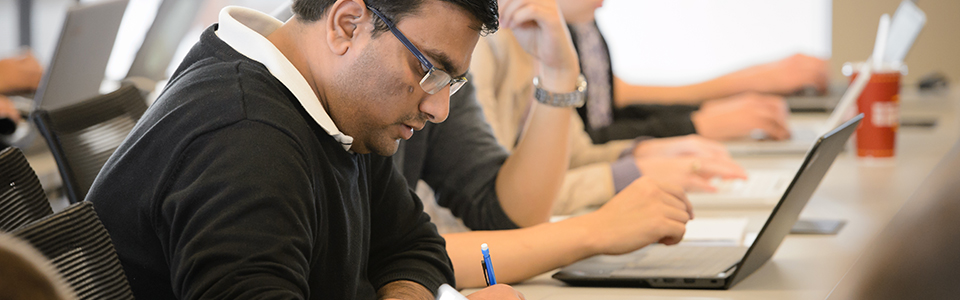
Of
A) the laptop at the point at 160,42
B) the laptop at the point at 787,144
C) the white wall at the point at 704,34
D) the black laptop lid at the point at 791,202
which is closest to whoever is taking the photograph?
the black laptop lid at the point at 791,202

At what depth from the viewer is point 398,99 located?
82 cm

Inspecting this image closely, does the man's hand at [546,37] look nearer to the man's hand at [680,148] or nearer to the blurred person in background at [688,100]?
the blurred person in background at [688,100]

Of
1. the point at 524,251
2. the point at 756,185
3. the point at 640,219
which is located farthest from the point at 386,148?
the point at 756,185

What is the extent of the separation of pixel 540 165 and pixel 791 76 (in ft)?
5.78

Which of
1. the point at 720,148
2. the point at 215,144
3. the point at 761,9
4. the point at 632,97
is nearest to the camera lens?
the point at 215,144

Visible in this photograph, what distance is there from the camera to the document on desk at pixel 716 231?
1.21 metres

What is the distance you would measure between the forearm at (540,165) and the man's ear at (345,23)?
60 centimetres

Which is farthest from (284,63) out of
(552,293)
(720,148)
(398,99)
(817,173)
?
(720,148)

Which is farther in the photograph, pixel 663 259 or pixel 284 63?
pixel 663 259

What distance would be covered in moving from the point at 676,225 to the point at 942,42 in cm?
340

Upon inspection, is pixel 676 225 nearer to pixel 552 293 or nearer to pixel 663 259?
pixel 663 259

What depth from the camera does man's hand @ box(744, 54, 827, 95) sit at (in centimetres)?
282

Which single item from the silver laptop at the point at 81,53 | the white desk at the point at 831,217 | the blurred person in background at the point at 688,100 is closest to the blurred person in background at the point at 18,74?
the silver laptop at the point at 81,53

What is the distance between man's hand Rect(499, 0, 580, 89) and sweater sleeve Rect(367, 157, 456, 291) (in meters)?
0.37
